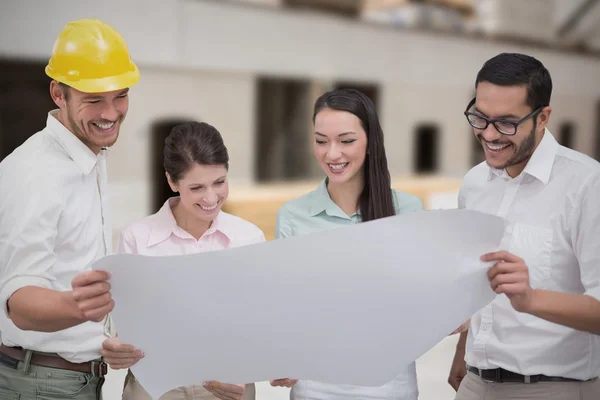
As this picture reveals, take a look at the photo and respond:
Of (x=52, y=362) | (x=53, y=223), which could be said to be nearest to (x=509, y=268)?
(x=53, y=223)

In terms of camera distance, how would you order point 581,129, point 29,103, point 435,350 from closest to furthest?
1. point 435,350
2. point 29,103
3. point 581,129

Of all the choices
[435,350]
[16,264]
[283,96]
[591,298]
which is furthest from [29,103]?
[591,298]

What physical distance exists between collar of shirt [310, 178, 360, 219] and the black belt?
1.81ft

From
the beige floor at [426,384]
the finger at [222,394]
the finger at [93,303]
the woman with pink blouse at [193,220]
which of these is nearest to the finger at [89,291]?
the finger at [93,303]

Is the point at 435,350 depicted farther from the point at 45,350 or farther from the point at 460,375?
the point at 45,350

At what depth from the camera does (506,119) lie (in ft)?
4.62

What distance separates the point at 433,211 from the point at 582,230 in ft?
1.42

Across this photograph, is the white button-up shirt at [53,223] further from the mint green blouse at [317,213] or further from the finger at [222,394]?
the mint green blouse at [317,213]

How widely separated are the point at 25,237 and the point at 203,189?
45cm

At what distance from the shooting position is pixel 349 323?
1316 millimetres

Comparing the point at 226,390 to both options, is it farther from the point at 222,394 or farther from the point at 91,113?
the point at 91,113

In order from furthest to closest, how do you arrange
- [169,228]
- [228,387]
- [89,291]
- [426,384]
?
[426,384]
[169,228]
[228,387]
[89,291]

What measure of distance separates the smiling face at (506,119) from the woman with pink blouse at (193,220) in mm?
Answer: 680

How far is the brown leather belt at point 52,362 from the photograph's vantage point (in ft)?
4.90
